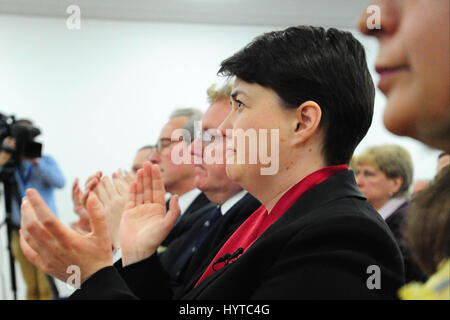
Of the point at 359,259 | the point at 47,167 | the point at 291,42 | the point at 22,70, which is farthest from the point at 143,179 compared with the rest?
the point at 22,70

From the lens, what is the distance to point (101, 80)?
401cm

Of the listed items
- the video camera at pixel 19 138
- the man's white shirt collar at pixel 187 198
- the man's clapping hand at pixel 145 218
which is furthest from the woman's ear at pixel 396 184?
the video camera at pixel 19 138

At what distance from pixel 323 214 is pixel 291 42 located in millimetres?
316

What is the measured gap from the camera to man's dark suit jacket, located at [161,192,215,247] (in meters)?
1.51

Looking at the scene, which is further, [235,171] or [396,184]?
[396,184]

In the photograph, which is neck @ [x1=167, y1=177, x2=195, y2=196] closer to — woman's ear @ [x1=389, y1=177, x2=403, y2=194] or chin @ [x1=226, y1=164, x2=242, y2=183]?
woman's ear @ [x1=389, y1=177, x2=403, y2=194]

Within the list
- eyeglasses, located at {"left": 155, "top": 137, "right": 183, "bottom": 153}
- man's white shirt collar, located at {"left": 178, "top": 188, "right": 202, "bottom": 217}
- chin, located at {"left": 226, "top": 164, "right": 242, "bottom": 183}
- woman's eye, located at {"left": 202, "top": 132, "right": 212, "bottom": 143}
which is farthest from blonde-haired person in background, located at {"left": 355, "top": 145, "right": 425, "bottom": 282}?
chin, located at {"left": 226, "top": 164, "right": 242, "bottom": 183}

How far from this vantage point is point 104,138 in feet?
13.0

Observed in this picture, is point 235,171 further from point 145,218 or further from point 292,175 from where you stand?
point 145,218

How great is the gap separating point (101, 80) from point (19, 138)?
2358 millimetres

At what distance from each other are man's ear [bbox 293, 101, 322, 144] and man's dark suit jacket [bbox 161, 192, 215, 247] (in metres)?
0.80

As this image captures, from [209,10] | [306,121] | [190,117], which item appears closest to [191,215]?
[190,117]
